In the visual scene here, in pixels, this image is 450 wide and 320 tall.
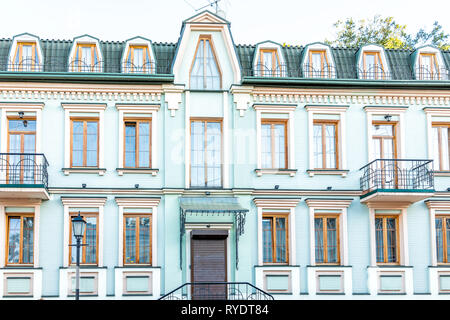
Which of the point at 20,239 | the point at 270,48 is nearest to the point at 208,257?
the point at 20,239

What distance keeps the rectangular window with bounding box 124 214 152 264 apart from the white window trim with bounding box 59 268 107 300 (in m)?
0.88

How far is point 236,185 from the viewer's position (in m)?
22.4

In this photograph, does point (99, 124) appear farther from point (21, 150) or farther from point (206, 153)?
point (206, 153)

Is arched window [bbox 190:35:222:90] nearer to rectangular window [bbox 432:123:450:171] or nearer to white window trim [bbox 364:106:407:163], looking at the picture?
white window trim [bbox 364:106:407:163]

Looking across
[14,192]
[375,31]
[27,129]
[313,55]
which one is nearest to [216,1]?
[313,55]

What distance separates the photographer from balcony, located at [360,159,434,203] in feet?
72.0

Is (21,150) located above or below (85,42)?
below

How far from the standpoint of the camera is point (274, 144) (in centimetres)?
2314

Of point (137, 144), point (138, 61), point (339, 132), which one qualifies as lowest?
point (137, 144)

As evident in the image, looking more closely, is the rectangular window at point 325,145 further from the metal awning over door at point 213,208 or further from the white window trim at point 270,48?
the metal awning over door at point 213,208

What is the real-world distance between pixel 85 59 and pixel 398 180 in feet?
36.0

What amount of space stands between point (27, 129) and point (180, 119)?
4.93m

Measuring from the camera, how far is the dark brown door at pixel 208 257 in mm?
21938

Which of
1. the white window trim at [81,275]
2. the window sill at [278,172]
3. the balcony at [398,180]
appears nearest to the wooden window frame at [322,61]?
the window sill at [278,172]
